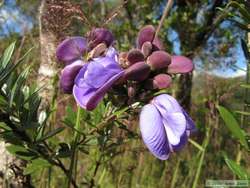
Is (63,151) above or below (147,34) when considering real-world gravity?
below

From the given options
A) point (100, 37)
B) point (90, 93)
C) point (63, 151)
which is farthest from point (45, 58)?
point (90, 93)

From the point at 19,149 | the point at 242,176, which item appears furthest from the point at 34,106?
the point at 242,176

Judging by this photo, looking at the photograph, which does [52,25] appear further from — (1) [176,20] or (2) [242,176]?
(1) [176,20]

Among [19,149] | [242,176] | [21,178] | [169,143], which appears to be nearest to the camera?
[169,143]

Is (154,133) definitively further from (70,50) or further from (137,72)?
(70,50)

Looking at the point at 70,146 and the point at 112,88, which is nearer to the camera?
the point at 112,88

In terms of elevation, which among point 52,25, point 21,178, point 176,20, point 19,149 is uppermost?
point 52,25
